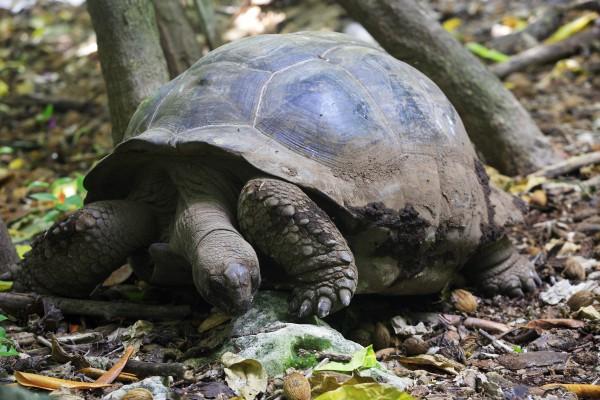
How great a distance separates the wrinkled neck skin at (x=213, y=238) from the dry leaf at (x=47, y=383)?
2.00 ft

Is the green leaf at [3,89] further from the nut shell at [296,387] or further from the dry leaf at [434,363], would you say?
the nut shell at [296,387]

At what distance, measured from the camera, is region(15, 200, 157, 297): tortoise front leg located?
13.0 feet

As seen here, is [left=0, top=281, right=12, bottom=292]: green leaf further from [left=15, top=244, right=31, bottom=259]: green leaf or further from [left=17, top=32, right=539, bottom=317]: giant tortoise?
[left=15, top=244, right=31, bottom=259]: green leaf

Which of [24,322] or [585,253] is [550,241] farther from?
[24,322]

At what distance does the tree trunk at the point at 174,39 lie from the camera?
683 cm

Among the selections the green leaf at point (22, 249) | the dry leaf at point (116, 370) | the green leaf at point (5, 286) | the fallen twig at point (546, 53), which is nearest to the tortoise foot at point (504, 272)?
the dry leaf at point (116, 370)

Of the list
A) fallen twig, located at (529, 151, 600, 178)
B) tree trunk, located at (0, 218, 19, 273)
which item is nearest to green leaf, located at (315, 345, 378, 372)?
tree trunk, located at (0, 218, 19, 273)

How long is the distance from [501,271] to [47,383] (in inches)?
115

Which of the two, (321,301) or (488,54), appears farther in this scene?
(488,54)

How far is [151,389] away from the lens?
2939 mm

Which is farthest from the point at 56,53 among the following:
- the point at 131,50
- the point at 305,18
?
the point at 131,50

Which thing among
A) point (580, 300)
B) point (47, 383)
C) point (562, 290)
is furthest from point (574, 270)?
point (47, 383)

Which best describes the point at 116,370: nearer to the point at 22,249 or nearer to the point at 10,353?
the point at 10,353

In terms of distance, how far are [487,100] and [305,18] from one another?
513 centimetres
